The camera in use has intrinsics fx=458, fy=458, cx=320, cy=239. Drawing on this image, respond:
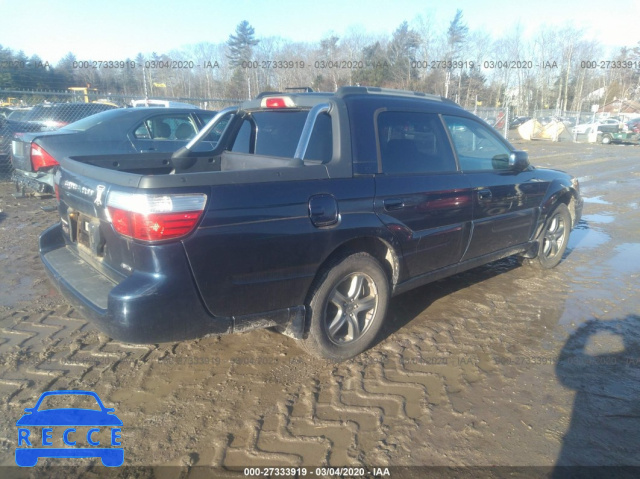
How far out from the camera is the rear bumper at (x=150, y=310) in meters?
2.41

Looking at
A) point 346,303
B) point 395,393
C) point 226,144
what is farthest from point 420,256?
point 226,144

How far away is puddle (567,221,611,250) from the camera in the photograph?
254 inches

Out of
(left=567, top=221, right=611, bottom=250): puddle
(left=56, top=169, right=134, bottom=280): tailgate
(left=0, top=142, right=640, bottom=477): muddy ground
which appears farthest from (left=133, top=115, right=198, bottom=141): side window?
(left=567, top=221, right=611, bottom=250): puddle

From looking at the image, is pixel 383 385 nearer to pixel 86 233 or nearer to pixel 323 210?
pixel 323 210

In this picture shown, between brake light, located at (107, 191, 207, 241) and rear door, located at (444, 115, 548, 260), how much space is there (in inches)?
98.8

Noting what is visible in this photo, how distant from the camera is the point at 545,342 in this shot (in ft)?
12.1

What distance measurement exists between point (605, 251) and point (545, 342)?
3260 mm

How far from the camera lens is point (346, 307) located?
327cm

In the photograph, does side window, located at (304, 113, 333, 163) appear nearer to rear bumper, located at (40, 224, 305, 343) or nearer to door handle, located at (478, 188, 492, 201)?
rear bumper, located at (40, 224, 305, 343)

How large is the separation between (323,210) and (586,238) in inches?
218

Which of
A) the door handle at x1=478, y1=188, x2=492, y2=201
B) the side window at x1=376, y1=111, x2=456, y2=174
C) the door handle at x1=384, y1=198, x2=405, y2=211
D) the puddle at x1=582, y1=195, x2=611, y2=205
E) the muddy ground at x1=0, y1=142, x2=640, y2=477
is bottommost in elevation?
the muddy ground at x1=0, y1=142, x2=640, y2=477

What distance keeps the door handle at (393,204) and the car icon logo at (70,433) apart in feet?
7.14

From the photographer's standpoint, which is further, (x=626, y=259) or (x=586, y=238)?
(x=586, y=238)

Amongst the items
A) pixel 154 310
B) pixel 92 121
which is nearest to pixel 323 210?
pixel 154 310
